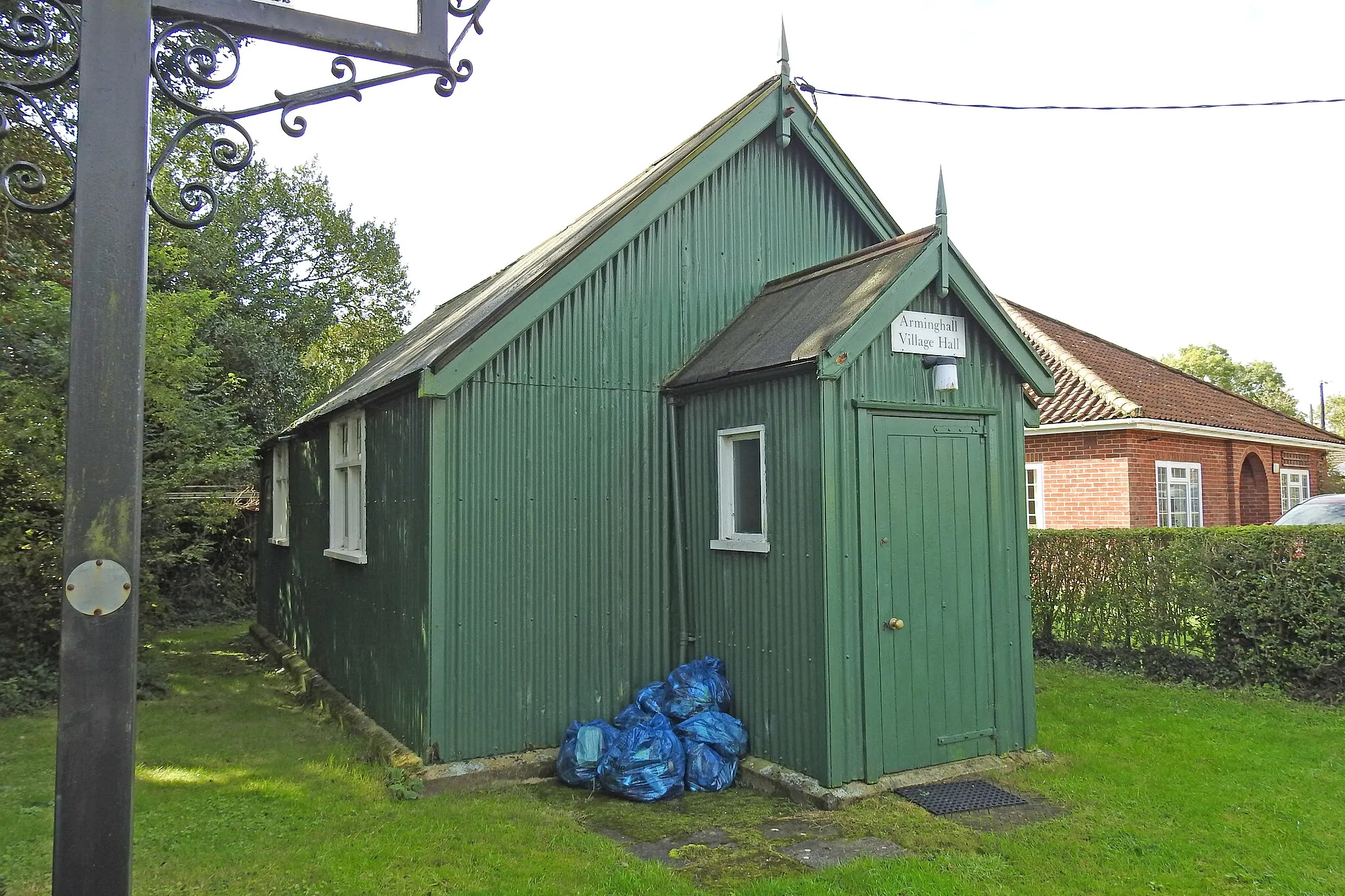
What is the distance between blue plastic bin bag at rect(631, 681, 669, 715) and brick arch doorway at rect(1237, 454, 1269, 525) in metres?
18.1

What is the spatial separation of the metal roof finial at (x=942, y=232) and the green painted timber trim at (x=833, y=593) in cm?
131

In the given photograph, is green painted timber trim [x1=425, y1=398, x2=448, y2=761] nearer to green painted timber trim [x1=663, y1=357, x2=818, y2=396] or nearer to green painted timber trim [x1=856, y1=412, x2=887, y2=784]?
green painted timber trim [x1=663, y1=357, x2=818, y2=396]

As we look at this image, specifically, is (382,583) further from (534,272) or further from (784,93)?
(784,93)

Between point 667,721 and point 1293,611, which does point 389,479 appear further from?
point 1293,611

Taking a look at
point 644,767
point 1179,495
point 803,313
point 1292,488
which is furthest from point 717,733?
point 1292,488

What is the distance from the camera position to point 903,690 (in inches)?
271

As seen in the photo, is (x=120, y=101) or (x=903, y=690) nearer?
(x=120, y=101)

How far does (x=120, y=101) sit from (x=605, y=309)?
5006 mm

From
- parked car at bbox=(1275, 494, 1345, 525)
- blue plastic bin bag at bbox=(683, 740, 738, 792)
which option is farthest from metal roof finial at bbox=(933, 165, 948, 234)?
parked car at bbox=(1275, 494, 1345, 525)

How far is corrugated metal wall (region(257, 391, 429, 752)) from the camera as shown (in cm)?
718

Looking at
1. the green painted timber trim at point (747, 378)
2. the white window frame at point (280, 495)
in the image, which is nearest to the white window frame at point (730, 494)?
the green painted timber trim at point (747, 378)

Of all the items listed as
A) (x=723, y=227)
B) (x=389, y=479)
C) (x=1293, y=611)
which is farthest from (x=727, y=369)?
(x=1293, y=611)

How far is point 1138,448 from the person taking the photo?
16281 mm

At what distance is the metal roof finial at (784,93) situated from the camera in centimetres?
882
